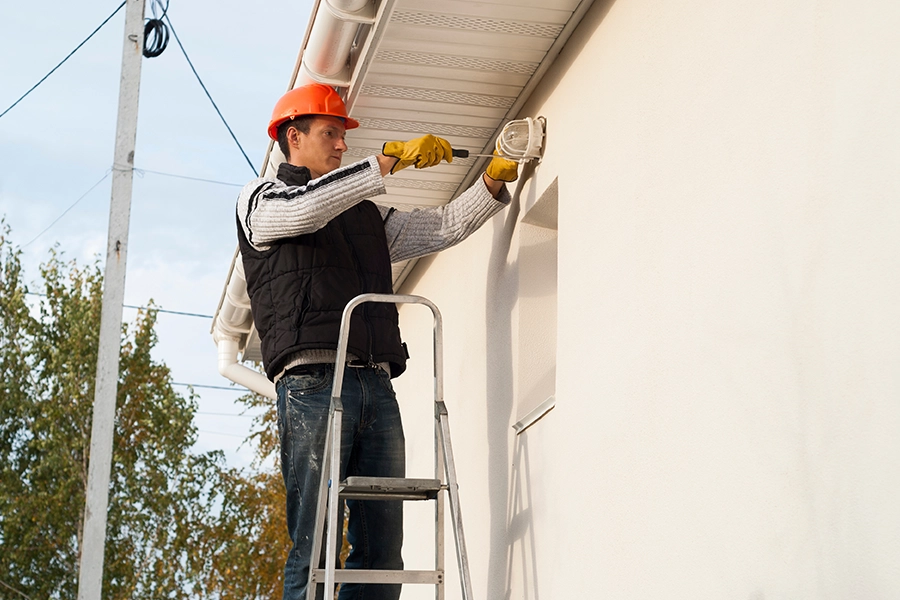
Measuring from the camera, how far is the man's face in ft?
13.9

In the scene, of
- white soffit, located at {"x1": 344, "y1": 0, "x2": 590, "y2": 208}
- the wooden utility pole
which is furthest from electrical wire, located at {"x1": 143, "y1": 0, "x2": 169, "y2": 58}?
white soffit, located at {"x1": 344, "y1": 0, "x2": 590, "y2": 208}

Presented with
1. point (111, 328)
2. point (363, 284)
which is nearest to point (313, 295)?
point (363, 284)

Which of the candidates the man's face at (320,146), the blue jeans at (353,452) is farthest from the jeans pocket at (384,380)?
the man's face at (320,146)

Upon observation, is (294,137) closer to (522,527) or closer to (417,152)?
(417,152)

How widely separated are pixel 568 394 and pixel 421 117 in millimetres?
1559

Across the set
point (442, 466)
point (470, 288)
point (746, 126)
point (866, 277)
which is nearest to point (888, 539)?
point (866, 277)

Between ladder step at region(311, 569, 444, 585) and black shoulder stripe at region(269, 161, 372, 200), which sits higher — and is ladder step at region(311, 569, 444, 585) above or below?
below

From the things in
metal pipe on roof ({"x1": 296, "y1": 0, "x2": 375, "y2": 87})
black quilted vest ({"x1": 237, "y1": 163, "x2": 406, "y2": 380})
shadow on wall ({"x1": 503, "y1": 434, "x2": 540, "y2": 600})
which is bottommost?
shadow on wall ({"x1": 503, "y1": 434, "x2": 540, "y2": 600})

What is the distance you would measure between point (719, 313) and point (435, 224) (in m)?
2.02

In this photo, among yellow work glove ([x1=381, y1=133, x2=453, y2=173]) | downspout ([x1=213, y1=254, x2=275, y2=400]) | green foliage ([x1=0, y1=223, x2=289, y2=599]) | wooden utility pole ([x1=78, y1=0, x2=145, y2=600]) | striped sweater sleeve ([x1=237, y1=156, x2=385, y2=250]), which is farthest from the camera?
green foliage ([x1=0, y1=223, x2=289, y2=599])

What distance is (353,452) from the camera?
3936 mm

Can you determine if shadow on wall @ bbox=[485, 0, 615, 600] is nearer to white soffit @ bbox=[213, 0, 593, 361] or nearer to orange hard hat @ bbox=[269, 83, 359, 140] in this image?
white soffit @ bbox=[213, 0, 593, 361]

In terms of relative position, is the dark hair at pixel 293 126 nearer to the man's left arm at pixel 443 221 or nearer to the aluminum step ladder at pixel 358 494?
the man's left arm at pixel 443 221

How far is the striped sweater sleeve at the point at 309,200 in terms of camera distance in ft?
12.1
